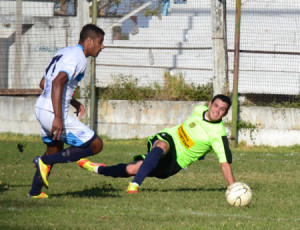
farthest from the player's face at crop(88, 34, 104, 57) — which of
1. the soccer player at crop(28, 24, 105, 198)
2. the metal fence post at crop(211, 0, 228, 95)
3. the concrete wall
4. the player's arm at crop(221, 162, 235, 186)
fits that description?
the concrete wall

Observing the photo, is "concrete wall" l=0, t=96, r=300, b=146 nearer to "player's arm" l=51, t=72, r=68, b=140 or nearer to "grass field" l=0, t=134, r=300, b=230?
"grass field" l=0, t=134, r=300, b=230

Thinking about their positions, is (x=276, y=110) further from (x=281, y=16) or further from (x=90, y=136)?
(x=90, y=136)

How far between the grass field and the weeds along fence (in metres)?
3.19

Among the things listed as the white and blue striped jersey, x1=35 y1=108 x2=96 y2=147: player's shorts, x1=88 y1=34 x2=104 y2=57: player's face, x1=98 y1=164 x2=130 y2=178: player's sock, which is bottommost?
x1=98 y1=164 x2=130 y2=178: player's sock

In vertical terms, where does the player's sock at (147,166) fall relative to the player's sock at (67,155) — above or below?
below

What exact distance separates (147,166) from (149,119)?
6.92 metres

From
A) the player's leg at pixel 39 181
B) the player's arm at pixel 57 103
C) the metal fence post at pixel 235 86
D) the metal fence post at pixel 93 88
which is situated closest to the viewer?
the player's arm at pixel 57 103

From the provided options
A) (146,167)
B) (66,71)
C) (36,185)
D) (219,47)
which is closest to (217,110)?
(146,167)

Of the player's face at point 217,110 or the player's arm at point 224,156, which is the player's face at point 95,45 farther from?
the player's arm at point 224,156

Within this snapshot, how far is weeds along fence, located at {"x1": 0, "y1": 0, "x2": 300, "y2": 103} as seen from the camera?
551 inches

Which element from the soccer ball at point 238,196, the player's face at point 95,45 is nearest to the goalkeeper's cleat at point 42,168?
the player's face at point 95,45

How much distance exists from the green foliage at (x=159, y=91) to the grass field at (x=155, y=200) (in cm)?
A: 305

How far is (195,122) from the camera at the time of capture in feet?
23.9

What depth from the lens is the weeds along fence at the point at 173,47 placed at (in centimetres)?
1398
